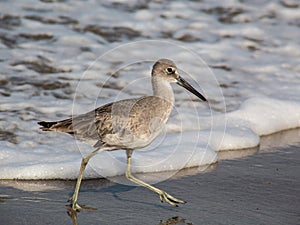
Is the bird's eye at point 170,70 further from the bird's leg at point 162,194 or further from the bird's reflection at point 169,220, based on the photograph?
the bird's reflection at point 169,220

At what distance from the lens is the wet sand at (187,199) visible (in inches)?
232

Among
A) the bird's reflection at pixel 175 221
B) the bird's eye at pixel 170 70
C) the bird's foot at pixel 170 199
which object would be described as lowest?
the bird's reflection at pixel 175 221

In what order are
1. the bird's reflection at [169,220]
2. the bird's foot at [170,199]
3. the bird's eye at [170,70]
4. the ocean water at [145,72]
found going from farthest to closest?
the ocean water at [145,72] → the bird's eye at [170,70] → the bird's foot at [170,199] → the bird's reflection at [169,220]

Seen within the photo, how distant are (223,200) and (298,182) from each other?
0.96 metres

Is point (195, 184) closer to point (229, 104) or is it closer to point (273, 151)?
point (273, 151)

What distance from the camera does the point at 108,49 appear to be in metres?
11.6

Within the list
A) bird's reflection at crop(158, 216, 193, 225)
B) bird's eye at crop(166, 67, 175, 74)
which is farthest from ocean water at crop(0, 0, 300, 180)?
bird's reflection at crop(158, 216, 193, 225)

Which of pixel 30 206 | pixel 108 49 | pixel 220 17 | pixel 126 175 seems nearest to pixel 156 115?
pixel 126 175

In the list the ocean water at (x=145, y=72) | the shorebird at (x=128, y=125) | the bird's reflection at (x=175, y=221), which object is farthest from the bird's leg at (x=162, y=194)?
the ocean water at (x=145, y=72)

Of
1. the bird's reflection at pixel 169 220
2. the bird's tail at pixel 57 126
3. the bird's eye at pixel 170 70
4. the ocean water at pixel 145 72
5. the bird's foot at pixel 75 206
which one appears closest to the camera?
Answer: the bird's reflection at pixel 169 220

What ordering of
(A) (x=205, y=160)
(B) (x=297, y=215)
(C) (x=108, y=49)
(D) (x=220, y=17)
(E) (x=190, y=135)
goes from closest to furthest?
(B) (x=297, y=215)
(A) (x=205, y=160)
(E) (x=190, y=135)
(C) (x=108, y=49)
(D) (x=220, y=17)

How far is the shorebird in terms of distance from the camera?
6238 mm

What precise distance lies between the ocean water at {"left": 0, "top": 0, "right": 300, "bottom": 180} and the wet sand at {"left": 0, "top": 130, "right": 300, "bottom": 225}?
35 centimetres

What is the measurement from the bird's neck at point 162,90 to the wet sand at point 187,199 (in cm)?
90
